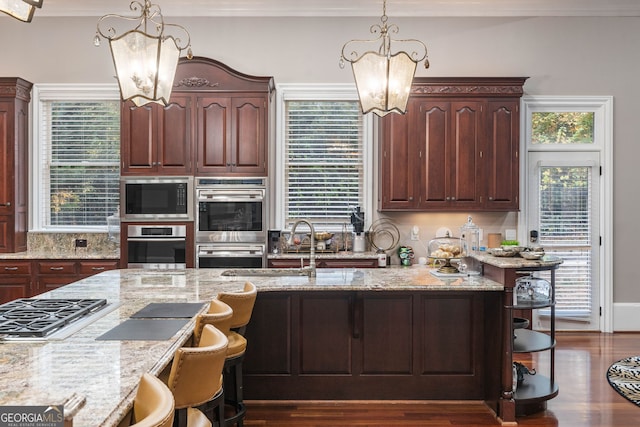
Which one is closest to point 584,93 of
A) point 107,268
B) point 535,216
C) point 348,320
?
point 535,216

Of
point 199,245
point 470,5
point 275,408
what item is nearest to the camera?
point 275,408

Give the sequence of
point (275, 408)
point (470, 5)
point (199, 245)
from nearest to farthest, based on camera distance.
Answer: point (275, 408), point (199, 245), point (470, 5)

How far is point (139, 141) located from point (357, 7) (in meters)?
2.89

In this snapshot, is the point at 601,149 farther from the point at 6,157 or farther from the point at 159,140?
the point at 6,157

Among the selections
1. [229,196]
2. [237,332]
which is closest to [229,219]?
[229,196]

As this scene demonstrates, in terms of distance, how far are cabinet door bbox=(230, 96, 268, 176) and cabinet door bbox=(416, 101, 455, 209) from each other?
1.69m

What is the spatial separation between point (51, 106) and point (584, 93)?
20.6 ft

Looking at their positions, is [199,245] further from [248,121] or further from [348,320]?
[348,320]

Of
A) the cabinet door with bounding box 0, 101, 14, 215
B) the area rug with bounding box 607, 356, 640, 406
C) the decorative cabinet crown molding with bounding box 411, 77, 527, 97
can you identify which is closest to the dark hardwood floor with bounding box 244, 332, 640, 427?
the area rug with bounding box 607, 356, 640, 406

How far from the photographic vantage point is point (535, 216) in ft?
20.4

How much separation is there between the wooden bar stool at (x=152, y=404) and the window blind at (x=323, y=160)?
464 centimetres

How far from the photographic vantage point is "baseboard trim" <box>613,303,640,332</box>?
616cm

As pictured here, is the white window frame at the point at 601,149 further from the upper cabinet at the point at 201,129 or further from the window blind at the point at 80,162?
the window blind at the point at 80,162

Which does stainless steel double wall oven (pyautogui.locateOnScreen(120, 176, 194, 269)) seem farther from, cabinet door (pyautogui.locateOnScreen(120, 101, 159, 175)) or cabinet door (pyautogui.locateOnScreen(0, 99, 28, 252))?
cabinet door (pyautogui.locateOnScreen(0, 99, 28, 252))
